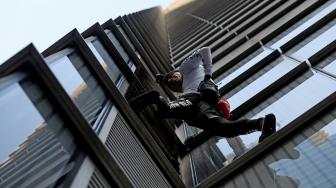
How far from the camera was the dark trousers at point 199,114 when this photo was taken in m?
5.18

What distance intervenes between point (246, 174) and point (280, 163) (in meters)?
0.32

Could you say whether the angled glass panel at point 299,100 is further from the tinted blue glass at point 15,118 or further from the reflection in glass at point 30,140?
the tinted blue glass at point 15,118

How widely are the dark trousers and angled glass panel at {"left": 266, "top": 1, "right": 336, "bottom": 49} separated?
264 cm

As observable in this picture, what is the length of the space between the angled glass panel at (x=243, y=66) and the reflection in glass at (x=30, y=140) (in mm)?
4445

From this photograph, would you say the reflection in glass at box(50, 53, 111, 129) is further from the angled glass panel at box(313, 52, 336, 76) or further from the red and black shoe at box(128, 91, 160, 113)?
the angled glass panel at box(313, 52, 336, 76)

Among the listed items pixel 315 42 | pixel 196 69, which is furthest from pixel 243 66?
pixel 196 69

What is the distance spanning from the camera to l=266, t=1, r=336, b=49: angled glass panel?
7.86 m

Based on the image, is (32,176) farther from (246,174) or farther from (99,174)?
(246,174)

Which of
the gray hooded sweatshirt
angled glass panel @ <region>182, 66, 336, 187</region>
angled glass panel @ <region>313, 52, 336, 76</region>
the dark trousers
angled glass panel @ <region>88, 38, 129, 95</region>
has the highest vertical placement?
angled glass panel @ <region>88, 38, 129, 95</region>

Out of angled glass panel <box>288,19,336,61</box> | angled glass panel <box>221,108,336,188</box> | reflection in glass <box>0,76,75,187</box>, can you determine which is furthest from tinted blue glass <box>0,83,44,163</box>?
angled glass panel <box>288,19,336,61</box>

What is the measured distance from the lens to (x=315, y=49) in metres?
6.42

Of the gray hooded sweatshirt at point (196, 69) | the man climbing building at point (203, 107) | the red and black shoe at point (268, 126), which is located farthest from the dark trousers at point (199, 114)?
the red and black shoe at point (268, 126)

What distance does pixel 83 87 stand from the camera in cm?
459

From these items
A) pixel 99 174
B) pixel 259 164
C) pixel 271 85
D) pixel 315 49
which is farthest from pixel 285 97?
pixel 99 174
